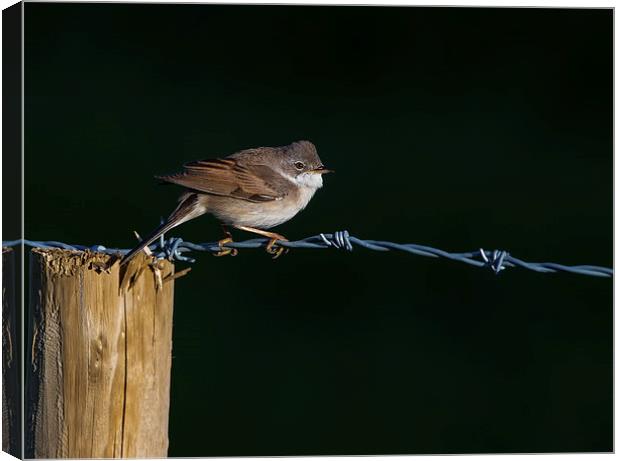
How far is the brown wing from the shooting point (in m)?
5.63

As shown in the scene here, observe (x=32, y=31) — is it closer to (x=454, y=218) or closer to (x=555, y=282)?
(x=454, y=218)

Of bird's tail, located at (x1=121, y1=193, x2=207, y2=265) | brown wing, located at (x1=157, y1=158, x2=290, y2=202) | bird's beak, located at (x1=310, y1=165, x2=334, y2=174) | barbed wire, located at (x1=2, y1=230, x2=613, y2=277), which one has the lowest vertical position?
barbed wire, located at (x1=2, y1=230, x2=613, y2=277)

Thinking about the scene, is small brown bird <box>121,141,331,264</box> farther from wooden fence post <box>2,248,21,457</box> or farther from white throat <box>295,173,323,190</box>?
wooden fence post <box>2,248,21,457</box>

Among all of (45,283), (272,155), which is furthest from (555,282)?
(45,283)

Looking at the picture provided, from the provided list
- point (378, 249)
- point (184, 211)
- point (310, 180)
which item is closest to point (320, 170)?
point (310, 180)

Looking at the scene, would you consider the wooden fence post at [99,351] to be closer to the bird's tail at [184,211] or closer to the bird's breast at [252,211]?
the bird's tail at [184,211]

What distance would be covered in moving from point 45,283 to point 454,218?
4.83m

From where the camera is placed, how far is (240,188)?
585cm

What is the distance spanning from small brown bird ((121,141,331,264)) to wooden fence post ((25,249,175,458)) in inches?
58.7

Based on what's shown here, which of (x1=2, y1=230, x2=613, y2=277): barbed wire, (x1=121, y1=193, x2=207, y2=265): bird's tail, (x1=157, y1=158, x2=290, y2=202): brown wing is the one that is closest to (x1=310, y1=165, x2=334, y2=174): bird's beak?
(x1=157, y1=158, x2=290, y2=202): brown wing

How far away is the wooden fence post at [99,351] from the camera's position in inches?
147

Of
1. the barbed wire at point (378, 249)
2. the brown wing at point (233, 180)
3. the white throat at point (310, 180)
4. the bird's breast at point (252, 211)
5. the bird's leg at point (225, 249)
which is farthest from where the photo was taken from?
the white throat at point (310, 180)

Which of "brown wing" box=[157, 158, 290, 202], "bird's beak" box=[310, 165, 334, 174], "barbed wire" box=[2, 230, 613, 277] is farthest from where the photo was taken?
"bird's beak" box=[310, 165, 334, 174]

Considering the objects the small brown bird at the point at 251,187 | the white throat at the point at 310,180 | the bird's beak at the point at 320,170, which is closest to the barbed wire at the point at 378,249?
the small brown bird at the point at 251,187
